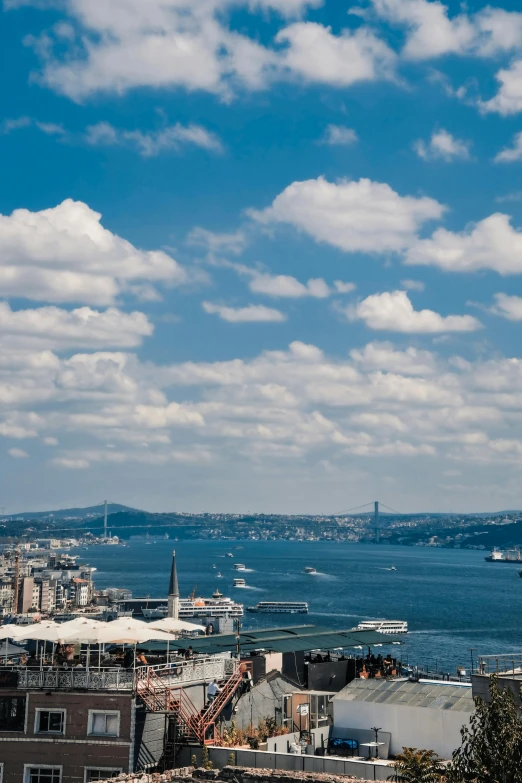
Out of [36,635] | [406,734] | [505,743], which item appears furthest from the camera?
[36,635]

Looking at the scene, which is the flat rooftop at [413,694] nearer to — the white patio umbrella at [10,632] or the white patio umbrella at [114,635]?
the white patio umbrella at [114,635]

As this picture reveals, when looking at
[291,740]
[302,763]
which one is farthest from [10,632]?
[302,763]

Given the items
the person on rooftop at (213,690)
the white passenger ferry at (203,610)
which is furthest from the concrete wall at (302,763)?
the white passenger ferry at (203,610)

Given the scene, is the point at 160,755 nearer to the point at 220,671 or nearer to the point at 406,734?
the point at 220,671

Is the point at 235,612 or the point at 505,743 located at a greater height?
the point at 505,743

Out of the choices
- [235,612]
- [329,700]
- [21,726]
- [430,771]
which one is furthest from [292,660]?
[235,612]

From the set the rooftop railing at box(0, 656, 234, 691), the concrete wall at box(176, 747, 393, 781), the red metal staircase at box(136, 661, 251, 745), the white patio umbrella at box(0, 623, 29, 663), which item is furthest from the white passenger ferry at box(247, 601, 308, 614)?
the concrete wall at box(176, 747, 393, 781)

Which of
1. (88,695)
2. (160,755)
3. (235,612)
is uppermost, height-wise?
(88,695)

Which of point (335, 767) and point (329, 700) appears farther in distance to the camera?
point (329, 700)

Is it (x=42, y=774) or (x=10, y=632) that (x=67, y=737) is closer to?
(x=42, y=774)
